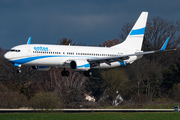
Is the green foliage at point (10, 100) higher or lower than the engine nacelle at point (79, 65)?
lower

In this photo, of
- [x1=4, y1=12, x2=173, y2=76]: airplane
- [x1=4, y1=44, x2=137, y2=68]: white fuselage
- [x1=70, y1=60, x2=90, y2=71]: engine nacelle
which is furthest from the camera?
[x1=70, y1=60, x2=90, y2=71]: engine nacelle

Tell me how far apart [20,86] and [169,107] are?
31273mm

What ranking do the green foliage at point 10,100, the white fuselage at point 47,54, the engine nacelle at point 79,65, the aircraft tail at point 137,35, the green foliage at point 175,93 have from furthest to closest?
1. the green foliage at point 175,93
2. the green foliage at point 10,100
3. the aircraft tail at point 137,35
4. the engine nacelle at point 79,65
5. the white fuselage at point 47,54

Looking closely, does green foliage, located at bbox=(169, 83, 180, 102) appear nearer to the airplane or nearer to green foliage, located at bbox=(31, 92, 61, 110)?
the airplane

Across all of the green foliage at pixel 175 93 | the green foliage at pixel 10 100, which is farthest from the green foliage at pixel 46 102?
the green foliage at pixel 175 93

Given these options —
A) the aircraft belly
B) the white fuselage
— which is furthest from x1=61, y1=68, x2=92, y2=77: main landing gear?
the aircraft belly

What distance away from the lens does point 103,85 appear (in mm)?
65750

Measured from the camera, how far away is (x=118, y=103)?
64.8 meters

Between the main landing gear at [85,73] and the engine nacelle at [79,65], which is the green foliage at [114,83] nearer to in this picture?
Answer: the main landing gear at [85,73]

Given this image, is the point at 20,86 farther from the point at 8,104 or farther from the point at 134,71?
the point at 134,71

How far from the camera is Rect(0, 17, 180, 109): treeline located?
5456cm

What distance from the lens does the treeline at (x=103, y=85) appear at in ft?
179

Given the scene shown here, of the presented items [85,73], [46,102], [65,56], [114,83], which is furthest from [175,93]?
[65,56]

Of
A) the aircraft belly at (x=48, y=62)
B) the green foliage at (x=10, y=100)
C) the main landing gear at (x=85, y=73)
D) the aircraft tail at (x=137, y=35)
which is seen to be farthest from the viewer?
the green foliage at (x=10, y=100)
